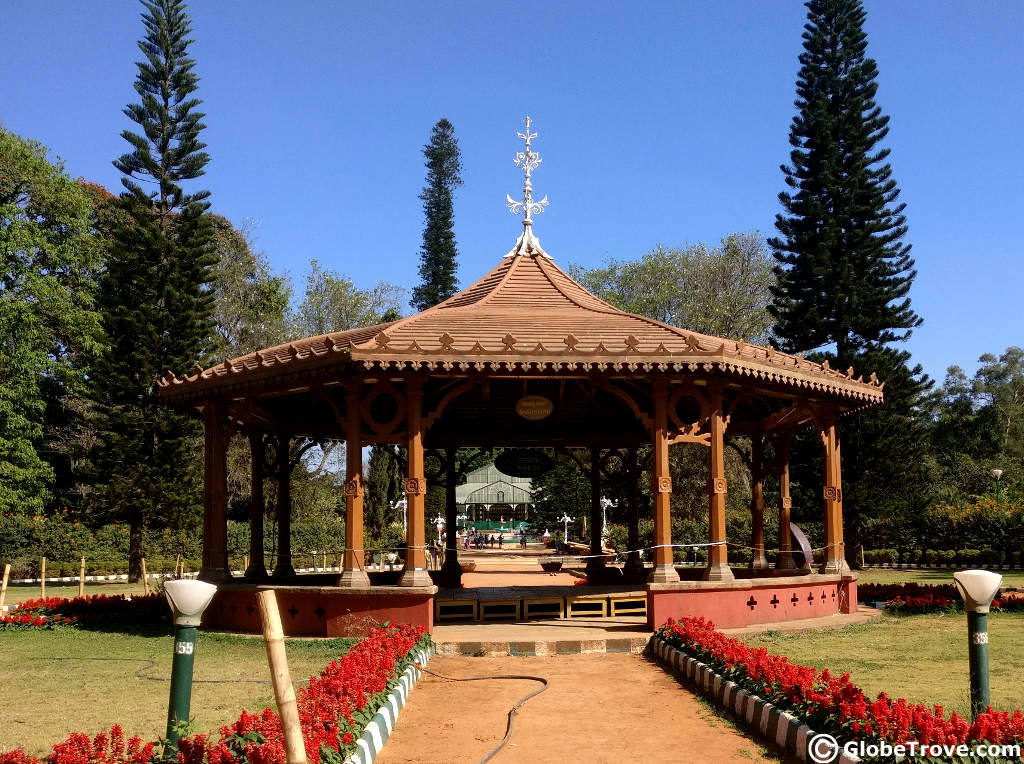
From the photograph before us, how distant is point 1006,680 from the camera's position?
767 cm

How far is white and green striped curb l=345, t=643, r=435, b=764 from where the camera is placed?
18.0 feet

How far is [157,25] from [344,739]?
89.2 ft

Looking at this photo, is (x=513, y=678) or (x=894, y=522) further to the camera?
(x=894, y=522)

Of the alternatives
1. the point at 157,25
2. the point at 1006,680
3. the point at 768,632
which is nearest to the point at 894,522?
the point at 768,632

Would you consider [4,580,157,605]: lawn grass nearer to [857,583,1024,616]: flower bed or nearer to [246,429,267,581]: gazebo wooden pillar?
[246,429,267,581]: gazebo wooden pillar

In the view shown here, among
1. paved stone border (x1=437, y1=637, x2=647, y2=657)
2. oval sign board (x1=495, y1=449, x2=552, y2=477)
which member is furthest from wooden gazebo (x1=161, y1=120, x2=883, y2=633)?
oval sign board (x1=495, y1=449, x2=552, y2=477)

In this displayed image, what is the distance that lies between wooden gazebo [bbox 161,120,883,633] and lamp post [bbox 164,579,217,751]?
19.6 feet

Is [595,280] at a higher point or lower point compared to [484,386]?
Answer: higher

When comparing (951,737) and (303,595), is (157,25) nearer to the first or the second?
(303,595)

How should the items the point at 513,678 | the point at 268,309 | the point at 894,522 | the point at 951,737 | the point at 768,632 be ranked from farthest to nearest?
the point at 268,309 < the point at 894,522 < the point at 768,632 < the point at 513,678 < the point at 951,737

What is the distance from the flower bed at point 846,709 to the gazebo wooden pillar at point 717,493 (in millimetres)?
3428

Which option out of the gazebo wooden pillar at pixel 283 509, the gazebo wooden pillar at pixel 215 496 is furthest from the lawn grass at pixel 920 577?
the gazebo wooden pillar at pixel 215 496

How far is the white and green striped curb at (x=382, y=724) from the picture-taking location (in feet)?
18.0

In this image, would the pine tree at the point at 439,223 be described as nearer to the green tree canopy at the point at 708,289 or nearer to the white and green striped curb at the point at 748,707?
the green tree canopy at the point at 708,289
